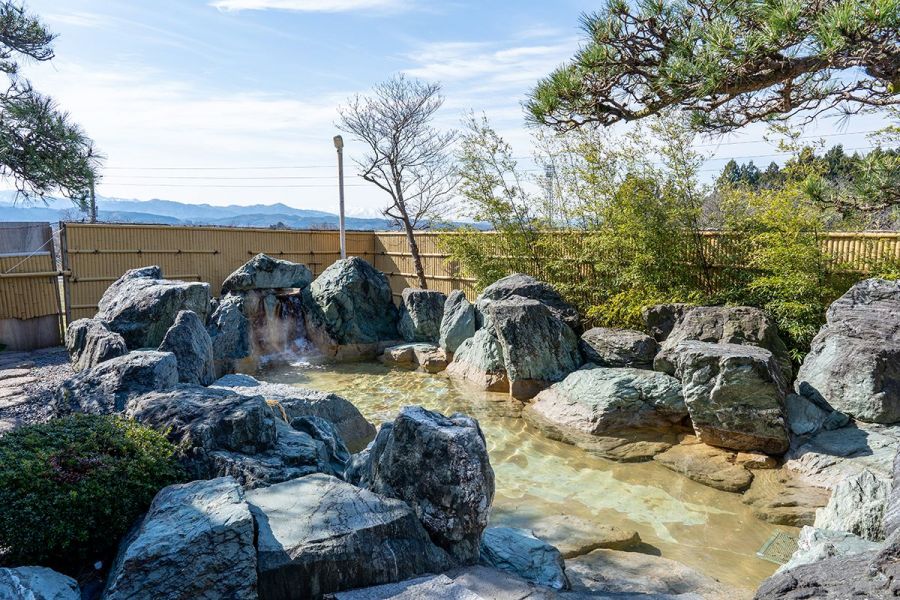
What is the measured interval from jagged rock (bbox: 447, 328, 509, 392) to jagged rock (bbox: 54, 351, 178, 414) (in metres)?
4.43

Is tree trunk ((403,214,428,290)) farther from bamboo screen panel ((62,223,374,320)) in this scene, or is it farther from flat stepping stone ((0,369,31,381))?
flat stepping stone ((0,369,31,381))

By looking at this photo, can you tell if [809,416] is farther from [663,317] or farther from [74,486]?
[74,486]

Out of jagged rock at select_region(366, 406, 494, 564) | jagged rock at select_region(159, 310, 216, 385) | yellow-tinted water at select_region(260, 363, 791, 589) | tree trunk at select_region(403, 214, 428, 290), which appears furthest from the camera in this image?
tree trunk at select_region(403, 214, 428, 290)

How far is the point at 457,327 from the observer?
887 centimetres

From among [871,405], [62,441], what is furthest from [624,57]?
[871,405]

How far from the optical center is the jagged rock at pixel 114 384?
367 cm

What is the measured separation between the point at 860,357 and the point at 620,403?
2.13 meters

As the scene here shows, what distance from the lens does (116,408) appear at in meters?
3.63

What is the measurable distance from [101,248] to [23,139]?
5.55 metres

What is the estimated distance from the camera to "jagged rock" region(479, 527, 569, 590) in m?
2.94

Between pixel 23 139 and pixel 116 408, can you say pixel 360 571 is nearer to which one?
pixel 116 408

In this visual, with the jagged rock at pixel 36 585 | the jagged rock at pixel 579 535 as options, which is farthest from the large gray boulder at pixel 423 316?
the jagged rock at pixel 36 585

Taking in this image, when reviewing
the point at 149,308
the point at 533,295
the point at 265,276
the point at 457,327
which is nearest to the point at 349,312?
the point at 265,276

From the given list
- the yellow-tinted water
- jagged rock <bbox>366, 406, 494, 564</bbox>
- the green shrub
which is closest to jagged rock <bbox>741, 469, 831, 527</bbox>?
the yellow-tinted water
